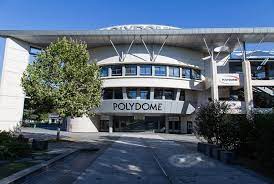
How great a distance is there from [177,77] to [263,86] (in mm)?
12777

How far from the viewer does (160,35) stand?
4266 centimetres

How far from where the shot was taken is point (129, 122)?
51.1 m

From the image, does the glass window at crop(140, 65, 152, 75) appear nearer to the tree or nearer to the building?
the building

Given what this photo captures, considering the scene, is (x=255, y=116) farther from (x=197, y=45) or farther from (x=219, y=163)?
(x=197, y=45)

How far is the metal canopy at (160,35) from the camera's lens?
41.4 meters

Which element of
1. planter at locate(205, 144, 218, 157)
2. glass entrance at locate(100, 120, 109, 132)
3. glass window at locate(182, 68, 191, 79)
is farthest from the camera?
glass entrance at locate(100, 120, 109, 132)

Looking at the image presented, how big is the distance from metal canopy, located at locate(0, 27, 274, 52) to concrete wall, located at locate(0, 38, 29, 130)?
6.52 ft

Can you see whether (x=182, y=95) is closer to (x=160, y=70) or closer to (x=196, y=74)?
(x=196, y=74)

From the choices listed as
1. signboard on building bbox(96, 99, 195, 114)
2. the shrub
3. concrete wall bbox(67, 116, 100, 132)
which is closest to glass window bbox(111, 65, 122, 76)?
signboard on building bbox(96, 99, 195, 114)

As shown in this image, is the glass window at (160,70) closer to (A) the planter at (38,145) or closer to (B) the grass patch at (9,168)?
(A) the planter at (38,145)

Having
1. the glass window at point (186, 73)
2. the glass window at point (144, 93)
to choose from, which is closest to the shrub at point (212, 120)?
the glass window at point (144, 93)

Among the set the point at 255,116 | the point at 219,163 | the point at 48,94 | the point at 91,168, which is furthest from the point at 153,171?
the point at 48,94

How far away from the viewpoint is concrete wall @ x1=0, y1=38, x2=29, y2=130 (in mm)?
42344

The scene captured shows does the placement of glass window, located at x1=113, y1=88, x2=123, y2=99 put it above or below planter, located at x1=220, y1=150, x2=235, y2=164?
above
